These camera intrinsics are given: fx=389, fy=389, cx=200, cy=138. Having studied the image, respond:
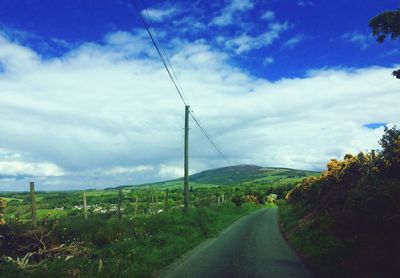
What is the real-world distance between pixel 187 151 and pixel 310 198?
37.8ft

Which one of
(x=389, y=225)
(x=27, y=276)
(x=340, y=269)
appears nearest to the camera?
(x=27, y=276)

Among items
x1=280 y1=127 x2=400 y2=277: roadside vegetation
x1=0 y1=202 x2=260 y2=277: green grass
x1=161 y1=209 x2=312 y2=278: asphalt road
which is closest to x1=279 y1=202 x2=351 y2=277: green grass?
x1=280 y1=127 x2=400 y2=277: roadside vegetation

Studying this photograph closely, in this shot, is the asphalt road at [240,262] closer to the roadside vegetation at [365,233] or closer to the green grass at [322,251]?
the green grass at [322,251]

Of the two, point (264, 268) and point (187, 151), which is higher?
point (187, 151)

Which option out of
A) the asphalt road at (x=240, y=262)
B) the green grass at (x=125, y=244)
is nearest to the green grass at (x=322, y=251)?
the asphalt road at (x=240, y=262)

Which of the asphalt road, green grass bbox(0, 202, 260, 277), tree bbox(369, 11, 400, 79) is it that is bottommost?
the asphalt road

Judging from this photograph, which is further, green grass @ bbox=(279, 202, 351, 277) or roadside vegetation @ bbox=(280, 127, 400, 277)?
green grass @ bbox=(279, 202, 351, 277)

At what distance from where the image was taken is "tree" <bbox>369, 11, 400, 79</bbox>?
59.9ft

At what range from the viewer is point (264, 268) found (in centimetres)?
1236

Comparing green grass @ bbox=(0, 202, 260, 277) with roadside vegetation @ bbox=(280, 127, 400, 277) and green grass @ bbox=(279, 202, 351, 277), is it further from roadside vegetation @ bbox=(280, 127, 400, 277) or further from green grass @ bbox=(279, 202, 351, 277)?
roadside vegetation @ bbox=(280, 127, 400, 277)

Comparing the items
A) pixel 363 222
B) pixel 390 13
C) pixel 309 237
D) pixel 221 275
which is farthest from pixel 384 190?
pixel 390 13

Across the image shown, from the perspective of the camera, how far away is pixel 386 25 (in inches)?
735

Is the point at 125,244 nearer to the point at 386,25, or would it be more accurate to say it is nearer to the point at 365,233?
the point at 365,233

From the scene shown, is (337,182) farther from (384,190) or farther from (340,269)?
(340,269)
